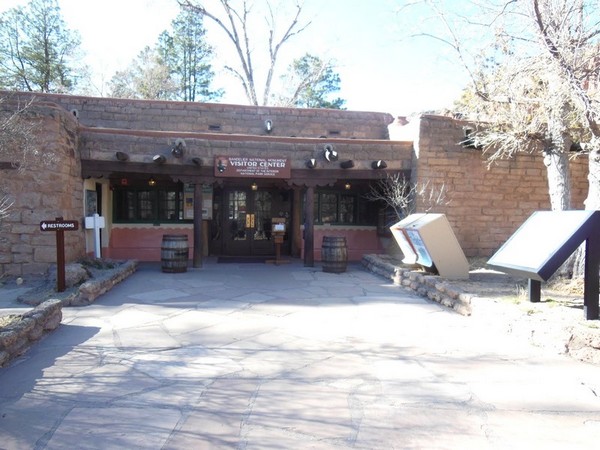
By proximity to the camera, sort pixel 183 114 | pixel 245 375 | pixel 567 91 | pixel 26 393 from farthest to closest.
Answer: pixel 183 114 → pixel 567 91 → pixel 245 375 → pixel 26 393

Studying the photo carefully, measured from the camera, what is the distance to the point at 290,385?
3791 millimetres

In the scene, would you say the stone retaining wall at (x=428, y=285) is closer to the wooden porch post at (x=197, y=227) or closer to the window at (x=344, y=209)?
the window at (x=344, y=209)

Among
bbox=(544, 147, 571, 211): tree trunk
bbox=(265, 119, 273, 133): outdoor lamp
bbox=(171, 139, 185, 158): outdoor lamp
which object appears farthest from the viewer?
bbox=(265, 119, 273, 133): outdoor lamp

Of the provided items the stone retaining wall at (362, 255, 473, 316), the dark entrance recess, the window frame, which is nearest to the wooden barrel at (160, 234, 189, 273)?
the window frame

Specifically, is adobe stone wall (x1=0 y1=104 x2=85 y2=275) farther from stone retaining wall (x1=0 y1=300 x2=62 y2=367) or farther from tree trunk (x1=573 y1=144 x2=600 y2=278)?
tree trunk (x1=573 y1=144 x2=600 y2=278)

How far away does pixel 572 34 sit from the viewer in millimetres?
7137

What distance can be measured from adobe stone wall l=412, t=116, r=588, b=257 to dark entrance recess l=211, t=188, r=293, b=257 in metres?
4.92

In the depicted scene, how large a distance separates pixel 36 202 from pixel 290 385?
23.0ft

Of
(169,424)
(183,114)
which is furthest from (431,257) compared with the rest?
(183,114)

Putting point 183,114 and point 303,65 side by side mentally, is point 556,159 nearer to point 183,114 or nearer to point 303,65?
point 183,114

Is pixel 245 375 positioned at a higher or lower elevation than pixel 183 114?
lower

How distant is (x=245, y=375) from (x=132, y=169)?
7.99m

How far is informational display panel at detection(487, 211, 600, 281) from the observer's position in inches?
202

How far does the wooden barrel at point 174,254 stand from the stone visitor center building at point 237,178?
895mm
